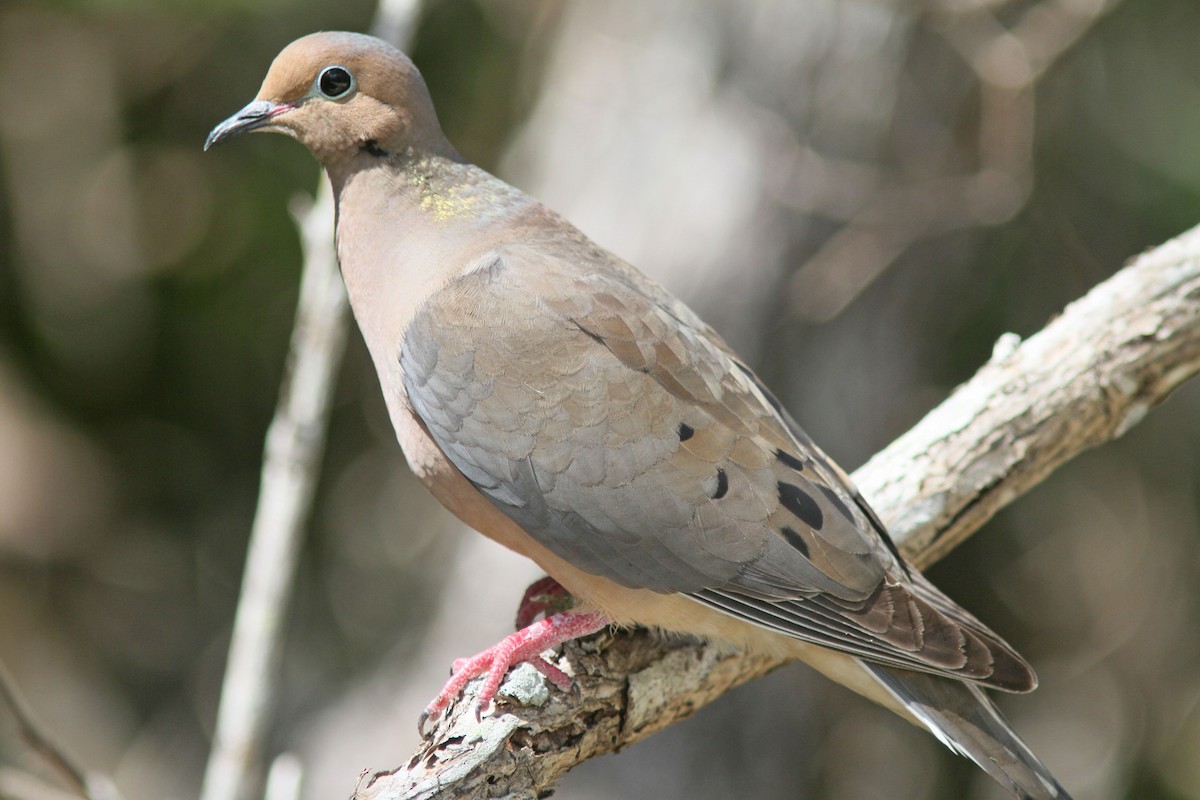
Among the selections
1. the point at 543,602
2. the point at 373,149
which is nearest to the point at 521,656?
the point at 543,602

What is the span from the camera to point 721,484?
2.74m

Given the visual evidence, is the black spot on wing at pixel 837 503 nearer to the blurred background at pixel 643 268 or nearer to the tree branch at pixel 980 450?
the tree branch at pixel 980 450

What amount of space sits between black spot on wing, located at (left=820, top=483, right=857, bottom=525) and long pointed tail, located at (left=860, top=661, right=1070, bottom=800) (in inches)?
13.4

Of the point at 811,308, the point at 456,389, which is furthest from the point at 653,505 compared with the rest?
the point at 811,308

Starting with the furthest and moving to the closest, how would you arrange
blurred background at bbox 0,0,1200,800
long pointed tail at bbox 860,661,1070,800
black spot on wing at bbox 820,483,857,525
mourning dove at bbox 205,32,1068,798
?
blurred background at bbox 0,0,1200,800 → black spot on wing at bbox 820,483,857,525 → mourning dove at bbox 205,32,1068,798 → long pointed tail at bbox 860,661,1070,800

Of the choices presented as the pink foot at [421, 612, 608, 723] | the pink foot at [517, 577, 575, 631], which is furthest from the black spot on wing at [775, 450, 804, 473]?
the pink foot at [517, 577, 575, 631]

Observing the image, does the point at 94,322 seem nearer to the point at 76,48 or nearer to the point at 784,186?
the point at 76,48

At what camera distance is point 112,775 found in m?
4.90

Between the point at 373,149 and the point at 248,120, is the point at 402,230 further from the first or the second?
the point at 248,120

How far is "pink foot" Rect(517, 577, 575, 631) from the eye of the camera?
3.16 metres

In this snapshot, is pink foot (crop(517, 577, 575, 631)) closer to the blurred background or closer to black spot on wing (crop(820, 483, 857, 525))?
black spot on wing (crop(820, 483, 857, 525))

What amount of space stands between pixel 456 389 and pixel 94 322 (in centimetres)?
301

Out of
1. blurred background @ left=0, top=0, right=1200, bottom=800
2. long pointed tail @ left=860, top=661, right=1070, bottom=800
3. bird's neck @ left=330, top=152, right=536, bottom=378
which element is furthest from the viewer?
blurred background @ left=0, top=0, right=1200, bottom=800

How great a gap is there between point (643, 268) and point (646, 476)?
2.14 meters
